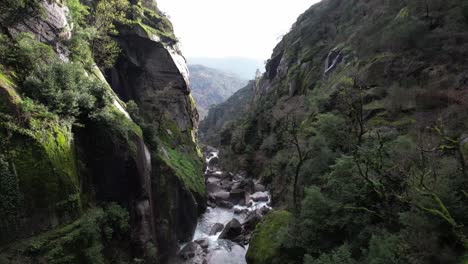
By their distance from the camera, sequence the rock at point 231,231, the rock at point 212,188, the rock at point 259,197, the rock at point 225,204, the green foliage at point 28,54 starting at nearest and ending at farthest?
the green foliage at point 28,54 < the rock at point 231,231 < the rock at point 225,204 < the rock at point 259,197 < the rock at point 212,188

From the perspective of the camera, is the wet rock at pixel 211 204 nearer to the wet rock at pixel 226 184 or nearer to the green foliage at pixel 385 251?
the wet rock at pixel 226 184

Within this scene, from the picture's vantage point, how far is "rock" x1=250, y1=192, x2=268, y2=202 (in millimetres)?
40997

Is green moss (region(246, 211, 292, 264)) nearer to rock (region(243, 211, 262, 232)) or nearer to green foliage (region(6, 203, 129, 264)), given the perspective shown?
rock (region(243, 211, 262, 232))

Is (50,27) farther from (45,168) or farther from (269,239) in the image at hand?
(269,239)

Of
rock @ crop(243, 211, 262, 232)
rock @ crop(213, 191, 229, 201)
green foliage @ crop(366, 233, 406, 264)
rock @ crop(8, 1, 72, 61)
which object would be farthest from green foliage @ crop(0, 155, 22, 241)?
rock @ crop(213, 191, 229, 201)

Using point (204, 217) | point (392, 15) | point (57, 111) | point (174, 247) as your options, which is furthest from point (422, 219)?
point (392, 15)

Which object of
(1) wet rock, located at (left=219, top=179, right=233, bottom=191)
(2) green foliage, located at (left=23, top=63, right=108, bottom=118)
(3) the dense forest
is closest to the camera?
(3) the dense forest

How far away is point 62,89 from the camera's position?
53.4ft

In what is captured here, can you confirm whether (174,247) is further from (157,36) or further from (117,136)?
(157,36)

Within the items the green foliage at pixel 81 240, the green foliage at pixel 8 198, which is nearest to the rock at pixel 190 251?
the green foliage at pixel 81 240

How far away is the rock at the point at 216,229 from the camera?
3088cm

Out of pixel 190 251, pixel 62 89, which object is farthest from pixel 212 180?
pixel 62 89

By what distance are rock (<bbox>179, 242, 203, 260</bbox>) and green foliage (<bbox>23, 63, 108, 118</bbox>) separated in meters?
14.3

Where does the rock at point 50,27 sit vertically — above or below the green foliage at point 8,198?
above
